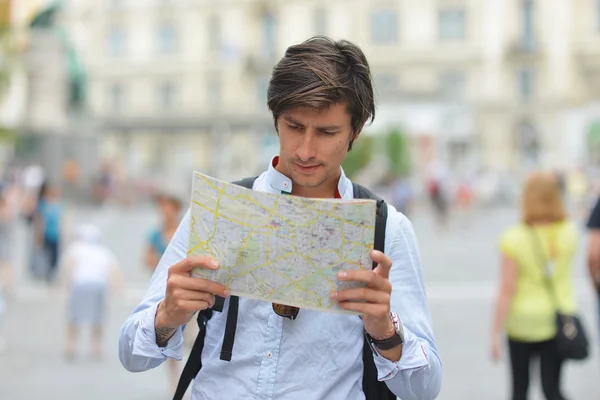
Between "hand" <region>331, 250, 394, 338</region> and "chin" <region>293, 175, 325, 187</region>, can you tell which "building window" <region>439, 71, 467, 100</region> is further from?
"hand" <region>331, 250, 394, 338</region>

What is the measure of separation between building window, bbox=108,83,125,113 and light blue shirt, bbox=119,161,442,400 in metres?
57.8

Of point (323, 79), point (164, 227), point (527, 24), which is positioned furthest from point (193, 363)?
point (527, 24)

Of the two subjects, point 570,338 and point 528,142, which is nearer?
point 570,338

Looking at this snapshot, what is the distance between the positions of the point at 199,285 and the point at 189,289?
0.03 metres

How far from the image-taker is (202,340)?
236 cm

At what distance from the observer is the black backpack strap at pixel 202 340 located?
225cm

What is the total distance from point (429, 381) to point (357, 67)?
0.77 meters

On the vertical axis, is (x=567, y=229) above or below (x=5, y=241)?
above

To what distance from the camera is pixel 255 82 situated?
5634cm

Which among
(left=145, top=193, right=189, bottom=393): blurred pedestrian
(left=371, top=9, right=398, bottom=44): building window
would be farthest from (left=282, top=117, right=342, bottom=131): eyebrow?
(left=371, top=9, right=398, bottom=44): building window

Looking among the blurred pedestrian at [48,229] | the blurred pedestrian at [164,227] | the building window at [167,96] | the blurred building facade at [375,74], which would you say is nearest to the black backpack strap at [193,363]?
the blurred pedestrian at [164,227]

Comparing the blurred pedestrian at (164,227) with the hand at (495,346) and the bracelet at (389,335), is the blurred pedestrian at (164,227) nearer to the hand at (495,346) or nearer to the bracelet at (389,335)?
the hand at (495,346)

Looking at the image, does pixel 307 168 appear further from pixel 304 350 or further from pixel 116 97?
pixel 116 97

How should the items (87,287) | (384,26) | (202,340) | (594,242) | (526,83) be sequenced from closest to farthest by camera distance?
(202,340), (594,242), (87,287), (526,83), (384,26)
